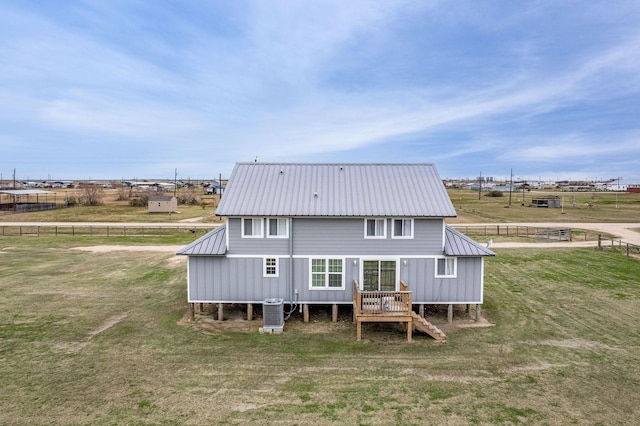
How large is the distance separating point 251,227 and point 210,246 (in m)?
2.03

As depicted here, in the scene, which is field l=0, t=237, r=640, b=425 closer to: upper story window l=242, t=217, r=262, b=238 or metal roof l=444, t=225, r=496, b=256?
metal roof l=444, t=225, r=496, b=256

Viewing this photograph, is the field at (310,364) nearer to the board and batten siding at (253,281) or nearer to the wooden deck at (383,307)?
Result: the wooden deck at (383,307)

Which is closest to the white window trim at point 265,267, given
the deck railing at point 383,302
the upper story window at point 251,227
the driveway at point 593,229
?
the upper story window at point 251,227

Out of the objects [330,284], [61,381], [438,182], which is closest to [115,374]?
[61,381]

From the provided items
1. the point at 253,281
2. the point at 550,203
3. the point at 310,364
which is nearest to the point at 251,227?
the point at 253,281

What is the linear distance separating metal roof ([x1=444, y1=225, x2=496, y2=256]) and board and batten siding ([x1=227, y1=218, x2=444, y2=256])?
2.06 ft

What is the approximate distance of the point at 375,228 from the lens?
1814 centimetres

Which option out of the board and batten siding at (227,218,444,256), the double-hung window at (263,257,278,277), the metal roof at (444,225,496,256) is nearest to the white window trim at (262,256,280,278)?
the double-hung window at (263,257,278,277)

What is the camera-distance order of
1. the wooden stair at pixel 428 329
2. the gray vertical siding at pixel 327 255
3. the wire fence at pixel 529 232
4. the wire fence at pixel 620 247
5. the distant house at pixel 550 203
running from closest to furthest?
the wooden stair at pixel 428 329, the gray vertical siding at pixel 327 255, the wire fence at pixel 620 247, the wire fence at pixel 529 232, the distant house at pixel 550 203

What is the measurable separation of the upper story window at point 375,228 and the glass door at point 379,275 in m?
1.17

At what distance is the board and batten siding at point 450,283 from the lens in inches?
711

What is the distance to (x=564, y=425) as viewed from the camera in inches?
405

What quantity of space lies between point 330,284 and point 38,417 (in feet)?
36.5

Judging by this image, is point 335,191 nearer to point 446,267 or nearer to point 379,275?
point 379,275
